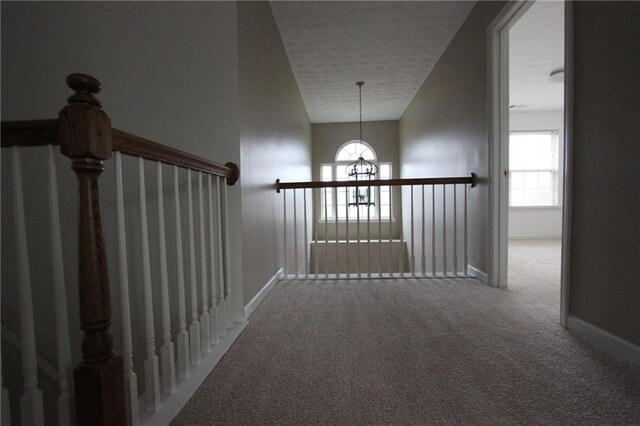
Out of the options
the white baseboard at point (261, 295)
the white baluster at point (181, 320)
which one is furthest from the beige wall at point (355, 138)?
the white baluster at point (181, 320)

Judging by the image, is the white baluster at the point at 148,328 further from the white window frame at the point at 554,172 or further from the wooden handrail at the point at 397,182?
the white window frame at the point at 554,172

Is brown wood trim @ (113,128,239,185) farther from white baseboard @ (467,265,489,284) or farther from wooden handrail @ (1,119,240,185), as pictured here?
white baseboard @ (467,265,489,284)

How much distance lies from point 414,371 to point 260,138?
1723mm

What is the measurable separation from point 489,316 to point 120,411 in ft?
5.80

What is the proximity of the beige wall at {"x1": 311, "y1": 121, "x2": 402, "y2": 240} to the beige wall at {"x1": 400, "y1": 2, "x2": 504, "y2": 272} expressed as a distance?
7.86 ft

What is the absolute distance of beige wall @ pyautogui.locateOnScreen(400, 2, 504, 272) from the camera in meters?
2.42

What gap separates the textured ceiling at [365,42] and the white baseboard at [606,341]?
2.55 metres

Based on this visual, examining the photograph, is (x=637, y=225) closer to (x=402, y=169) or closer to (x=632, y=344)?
(x=632, y=344)

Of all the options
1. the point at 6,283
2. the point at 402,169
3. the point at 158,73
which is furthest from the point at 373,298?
the point at 402,169

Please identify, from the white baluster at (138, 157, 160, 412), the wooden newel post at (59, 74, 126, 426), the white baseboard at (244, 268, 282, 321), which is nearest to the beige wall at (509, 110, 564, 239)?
the white baseboard at (244, 268, 282, 321)

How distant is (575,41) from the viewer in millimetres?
1485

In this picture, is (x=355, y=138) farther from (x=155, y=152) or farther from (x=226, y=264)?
(x=155, y=152)

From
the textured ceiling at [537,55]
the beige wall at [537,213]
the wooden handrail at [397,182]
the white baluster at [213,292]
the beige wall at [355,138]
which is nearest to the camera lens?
the white baluster at [213,292]

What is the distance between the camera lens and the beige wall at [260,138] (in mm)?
1843
